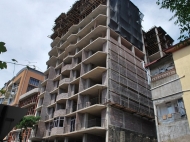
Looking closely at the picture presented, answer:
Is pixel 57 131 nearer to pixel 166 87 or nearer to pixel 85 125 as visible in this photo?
pixel 85 125

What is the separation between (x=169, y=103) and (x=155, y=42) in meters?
25.5

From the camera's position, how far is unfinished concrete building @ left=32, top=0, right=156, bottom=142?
2209cm

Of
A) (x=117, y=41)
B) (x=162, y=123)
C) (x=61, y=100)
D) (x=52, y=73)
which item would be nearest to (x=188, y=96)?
(x=162, y=123)

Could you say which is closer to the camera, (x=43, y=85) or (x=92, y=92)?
(x=92, y=92)

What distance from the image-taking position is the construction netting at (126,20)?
31.3 m

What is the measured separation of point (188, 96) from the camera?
13.2 metres

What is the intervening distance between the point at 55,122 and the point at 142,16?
1129 inches

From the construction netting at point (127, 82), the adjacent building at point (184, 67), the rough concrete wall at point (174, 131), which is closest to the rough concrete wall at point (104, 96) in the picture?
the construction netting at point (127, 82)

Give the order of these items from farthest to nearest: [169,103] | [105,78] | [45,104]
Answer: [45,104] → [105,78] → [169,103]

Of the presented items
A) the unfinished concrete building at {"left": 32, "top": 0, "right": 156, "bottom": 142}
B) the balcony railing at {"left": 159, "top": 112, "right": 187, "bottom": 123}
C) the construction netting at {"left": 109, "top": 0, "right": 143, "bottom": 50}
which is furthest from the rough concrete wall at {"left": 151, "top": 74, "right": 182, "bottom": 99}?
the construction netting at {"left": 109, "top": 0, "right": 143, "bottom": 50}

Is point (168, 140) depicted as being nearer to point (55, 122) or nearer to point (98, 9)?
point (55, 122)

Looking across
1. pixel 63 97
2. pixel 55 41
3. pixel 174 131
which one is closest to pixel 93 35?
pixel 63 97

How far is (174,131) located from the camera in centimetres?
1334

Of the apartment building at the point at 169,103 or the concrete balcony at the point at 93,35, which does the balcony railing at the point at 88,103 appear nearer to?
the apartment building at the point at 169,103
